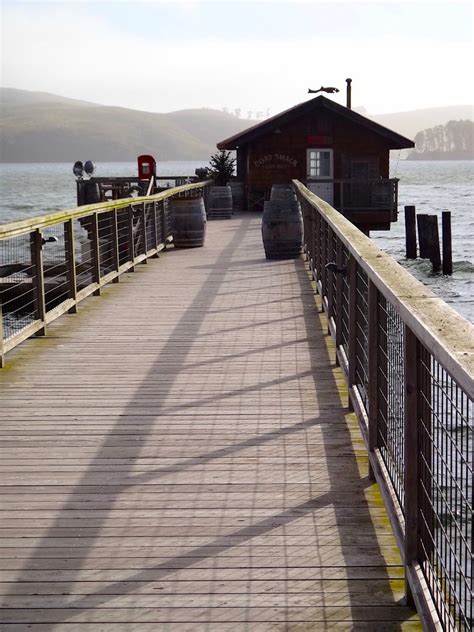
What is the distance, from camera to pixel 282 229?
1512 centimetres

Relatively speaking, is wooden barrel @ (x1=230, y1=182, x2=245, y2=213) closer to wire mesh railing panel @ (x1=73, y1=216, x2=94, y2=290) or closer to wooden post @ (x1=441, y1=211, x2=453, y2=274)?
wire mesh railing panel @ (x1=73, y1=216, x2=94, y2=290)

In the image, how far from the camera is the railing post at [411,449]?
340 centimetres

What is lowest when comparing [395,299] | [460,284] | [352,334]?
[460,284]

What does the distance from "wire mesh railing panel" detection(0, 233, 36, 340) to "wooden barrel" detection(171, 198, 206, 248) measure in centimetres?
262

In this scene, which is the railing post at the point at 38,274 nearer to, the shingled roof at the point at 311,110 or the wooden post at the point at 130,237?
the wooden post at the point at 130,237

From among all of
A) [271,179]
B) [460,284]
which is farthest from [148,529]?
[271,179]

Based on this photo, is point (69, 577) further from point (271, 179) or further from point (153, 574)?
point (271, 179)

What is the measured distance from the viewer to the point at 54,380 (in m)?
7.07

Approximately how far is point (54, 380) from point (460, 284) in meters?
25.0

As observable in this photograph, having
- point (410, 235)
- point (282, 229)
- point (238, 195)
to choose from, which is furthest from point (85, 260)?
point (410, 235)

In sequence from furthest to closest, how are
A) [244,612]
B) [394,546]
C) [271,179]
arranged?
[271,179] < [394,546] < [244,612]

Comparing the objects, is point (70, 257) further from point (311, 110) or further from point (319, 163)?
point (319, 163)

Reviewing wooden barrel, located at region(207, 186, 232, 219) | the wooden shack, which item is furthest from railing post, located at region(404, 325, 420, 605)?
the wooden shack

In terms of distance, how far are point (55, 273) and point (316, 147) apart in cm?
1145
